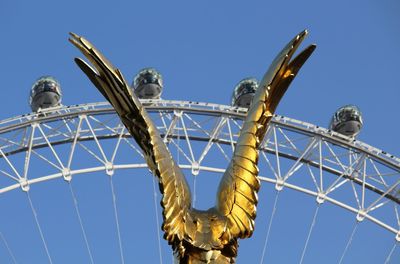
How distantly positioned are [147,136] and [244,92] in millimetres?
11545

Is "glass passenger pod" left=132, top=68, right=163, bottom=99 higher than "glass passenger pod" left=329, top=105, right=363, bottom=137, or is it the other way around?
"glass passenger pod" left=132, top=68, right=163, bottom=99

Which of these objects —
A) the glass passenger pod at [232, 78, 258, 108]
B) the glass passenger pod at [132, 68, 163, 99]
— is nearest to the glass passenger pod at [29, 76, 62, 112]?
the glass passenger pod at [132, 68, 163, 99]

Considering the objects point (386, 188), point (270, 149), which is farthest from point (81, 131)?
point (386, 188)

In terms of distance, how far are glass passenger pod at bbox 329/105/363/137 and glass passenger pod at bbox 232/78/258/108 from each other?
2.08m

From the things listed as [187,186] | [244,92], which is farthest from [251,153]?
[244,92]

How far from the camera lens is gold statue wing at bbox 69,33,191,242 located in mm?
15320

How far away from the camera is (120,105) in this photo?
52.9 ft

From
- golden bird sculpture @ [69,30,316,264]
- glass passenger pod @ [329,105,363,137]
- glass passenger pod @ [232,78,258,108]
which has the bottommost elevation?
golden bird sculpture @ [69,30,316,264]

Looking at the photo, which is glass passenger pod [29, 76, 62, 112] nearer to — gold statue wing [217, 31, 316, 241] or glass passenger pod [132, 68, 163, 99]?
glass passenger pod [132, 68, 163, 99]

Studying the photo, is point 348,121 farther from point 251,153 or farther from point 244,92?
point 251,153

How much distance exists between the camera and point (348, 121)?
2747 centimetres

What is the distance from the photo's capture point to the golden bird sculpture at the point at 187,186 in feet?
50.3

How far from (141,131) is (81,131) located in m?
11.0

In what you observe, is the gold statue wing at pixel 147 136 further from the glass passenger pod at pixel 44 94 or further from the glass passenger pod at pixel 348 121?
the glass passenger pod at pixel 348 121
